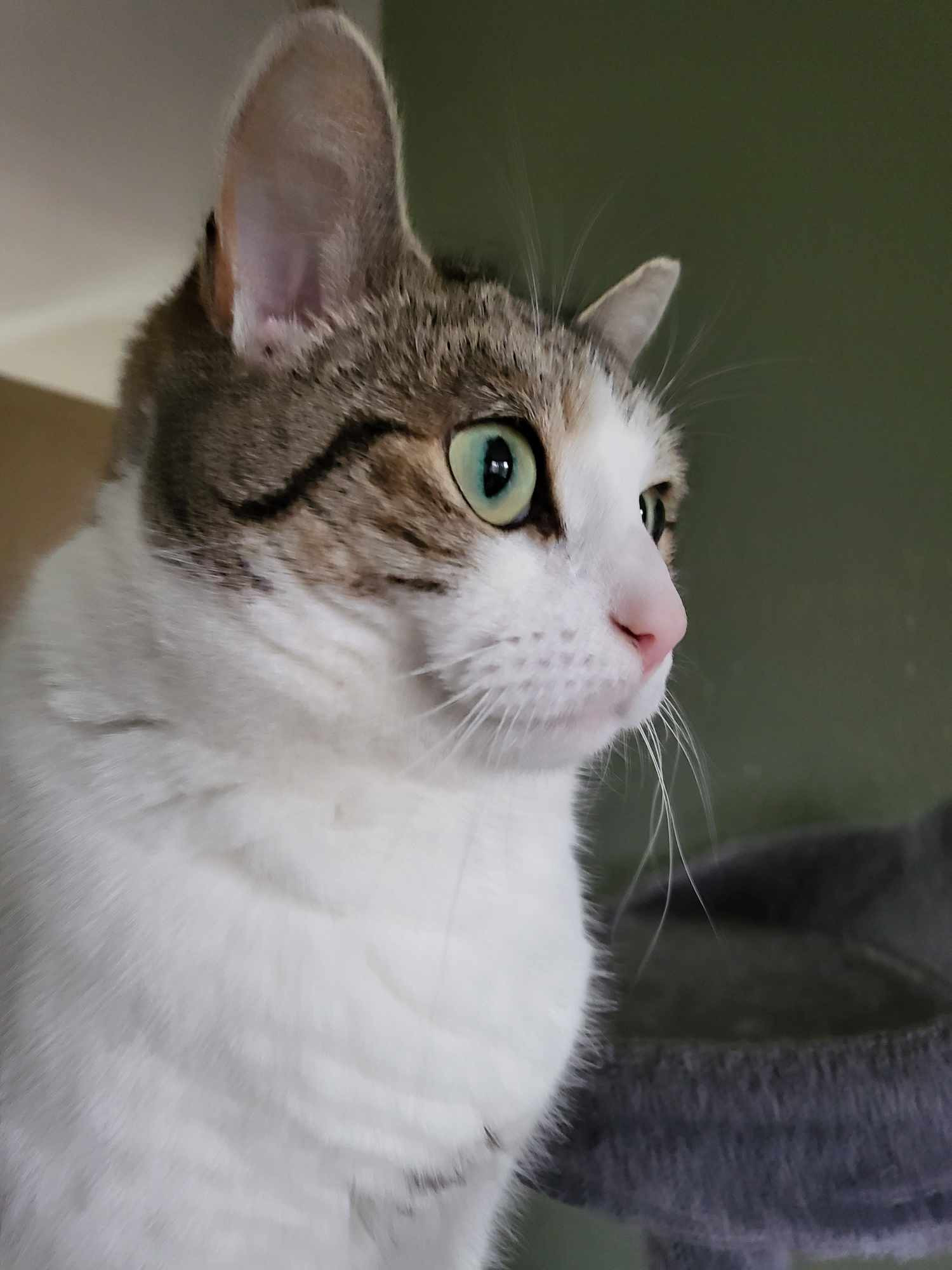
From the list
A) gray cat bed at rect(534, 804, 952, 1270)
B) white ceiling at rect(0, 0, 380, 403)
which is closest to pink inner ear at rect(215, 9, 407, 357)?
gray cat bed at rect(534, 804, 952, 1270)

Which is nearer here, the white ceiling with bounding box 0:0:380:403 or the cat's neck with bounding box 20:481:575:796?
the cat's neck with bounding box 20:481:575:796

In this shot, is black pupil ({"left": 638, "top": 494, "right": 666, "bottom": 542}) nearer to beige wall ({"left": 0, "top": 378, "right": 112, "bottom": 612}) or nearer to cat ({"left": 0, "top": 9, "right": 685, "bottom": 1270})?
cat ({"left": 0, "top": 9, "right": 685, "bottom": 1270})

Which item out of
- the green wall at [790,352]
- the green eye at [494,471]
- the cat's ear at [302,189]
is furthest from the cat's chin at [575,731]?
the green wall at [790,352]

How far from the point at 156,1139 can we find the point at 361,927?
157 mm

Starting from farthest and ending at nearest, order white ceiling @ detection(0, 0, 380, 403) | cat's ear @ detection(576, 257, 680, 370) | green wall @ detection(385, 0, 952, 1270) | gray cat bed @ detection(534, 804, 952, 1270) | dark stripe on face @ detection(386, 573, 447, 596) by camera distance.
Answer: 1. white ceiling @ detection(0, 0, 380, 403)
2. green wall @ detection(385, 0, 952, 1270)
3. cat's ear @ detection(576, 257, 680, 370)
4. gray cat bed @ detection(534, 804, 952, 1270)
5. dark stripe on face @ detection(386, 573, 447, 596)

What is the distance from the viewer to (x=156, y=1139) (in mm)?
508

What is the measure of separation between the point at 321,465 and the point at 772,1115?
1.90 feet

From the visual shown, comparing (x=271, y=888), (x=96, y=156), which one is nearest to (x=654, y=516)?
(x=271, y=888)

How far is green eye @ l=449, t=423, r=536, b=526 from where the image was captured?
547 mm

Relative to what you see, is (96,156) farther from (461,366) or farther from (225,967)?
(225,967)

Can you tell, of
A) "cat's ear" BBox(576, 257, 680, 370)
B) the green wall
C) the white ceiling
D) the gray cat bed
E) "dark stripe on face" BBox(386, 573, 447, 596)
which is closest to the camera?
"dark stripe on face" BBox(386, 573, 447, 596)

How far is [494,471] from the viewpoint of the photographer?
55 cm

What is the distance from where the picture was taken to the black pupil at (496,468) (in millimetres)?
551

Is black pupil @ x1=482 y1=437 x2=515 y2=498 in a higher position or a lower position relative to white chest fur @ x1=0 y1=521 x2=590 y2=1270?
higher
